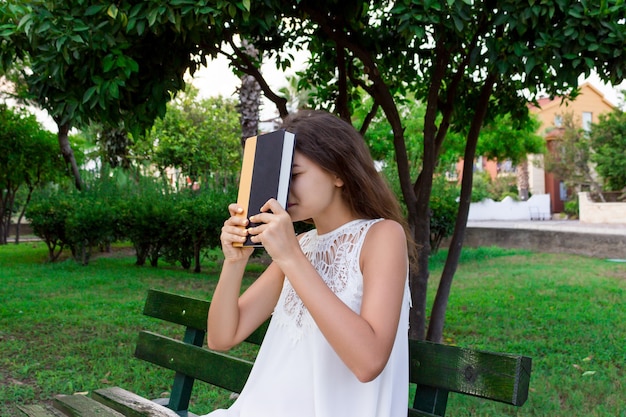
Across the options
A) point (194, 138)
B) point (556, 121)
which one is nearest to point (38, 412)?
point (194, 138)

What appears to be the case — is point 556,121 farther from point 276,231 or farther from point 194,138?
point 276,231

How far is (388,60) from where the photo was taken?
5328mm

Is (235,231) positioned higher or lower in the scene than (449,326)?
higher

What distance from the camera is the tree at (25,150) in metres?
16.0

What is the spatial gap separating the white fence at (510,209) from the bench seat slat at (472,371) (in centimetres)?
2725

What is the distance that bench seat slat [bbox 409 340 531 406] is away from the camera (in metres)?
1.66

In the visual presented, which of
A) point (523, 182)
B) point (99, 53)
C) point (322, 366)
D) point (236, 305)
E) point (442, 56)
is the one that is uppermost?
point (523, 182)

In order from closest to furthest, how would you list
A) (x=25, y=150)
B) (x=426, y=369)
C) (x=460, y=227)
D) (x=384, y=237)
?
(x=384, y=237) < (x=426, y=369) < (x=460, y=227) < (x=25, y=150)

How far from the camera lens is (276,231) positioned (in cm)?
153

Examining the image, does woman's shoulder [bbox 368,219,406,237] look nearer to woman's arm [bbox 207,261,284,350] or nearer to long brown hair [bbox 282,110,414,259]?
long brown hair [bbox 282,110,414,259]

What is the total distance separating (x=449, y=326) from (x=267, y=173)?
542 cm

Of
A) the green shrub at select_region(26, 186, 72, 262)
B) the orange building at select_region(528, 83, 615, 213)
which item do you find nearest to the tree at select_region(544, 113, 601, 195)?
the orange building at select_region(528, 83, 615, 213)

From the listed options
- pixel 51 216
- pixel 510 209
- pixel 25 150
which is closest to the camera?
pixel 51 216

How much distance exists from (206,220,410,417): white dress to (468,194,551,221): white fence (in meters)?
27.4
